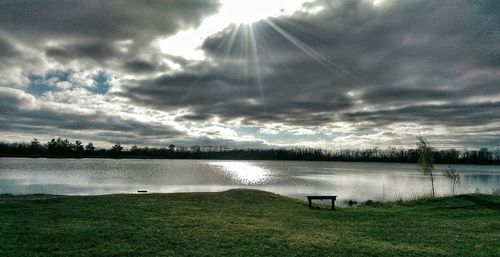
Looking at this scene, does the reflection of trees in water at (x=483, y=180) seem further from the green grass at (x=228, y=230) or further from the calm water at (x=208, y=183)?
the green grass at (x=228, y=230)

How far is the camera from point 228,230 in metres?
15.6

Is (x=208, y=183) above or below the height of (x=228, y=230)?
below

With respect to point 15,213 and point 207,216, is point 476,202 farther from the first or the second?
point 15,213

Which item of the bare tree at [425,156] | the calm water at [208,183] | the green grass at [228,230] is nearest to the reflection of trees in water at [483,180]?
the calm water at [208,183]

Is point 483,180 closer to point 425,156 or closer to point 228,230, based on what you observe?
point 425,156

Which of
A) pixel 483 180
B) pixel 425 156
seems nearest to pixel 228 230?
pixel 425 156

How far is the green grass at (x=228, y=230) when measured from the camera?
12.5 metres

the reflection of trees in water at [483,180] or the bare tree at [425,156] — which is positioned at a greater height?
the bare tree at [425,156]

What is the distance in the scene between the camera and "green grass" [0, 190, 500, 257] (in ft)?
40.9

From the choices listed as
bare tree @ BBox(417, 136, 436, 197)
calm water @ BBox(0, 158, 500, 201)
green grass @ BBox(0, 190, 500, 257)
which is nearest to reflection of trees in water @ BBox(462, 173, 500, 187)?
calm water @ BBox(0, 158, 500, 201)

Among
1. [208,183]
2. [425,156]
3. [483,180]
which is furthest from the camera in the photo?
[483,180]

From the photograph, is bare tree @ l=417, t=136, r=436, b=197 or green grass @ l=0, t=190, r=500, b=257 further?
bare tree @ l=417, t=136, r=436, b=197

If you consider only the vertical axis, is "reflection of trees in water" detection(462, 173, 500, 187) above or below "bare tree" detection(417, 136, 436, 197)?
below

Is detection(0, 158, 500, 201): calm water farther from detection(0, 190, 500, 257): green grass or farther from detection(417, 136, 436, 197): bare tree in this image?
detection(0, 190, 500, 257): green grass
